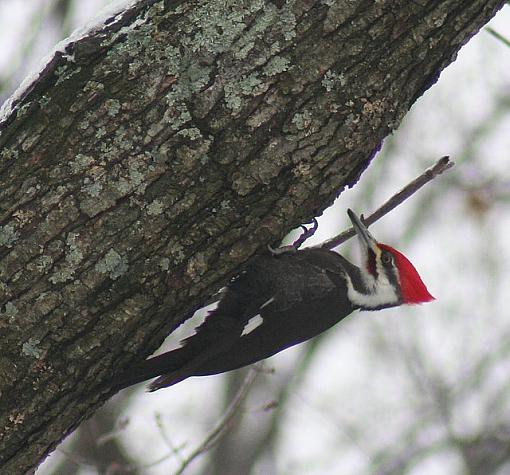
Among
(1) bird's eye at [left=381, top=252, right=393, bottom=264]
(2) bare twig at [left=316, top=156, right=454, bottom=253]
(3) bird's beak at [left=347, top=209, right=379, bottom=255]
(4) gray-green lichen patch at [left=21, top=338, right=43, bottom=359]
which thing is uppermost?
(3) bird's beak at [left=347, top=209, right=379, bottom=255]

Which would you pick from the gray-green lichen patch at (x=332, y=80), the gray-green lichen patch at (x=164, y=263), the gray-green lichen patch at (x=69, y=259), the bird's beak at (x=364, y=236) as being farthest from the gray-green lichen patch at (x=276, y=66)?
the bird's beak at (x=364, y=236)

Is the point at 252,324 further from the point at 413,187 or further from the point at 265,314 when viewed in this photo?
the point at 413,187

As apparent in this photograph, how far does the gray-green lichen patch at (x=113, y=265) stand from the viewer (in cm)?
241

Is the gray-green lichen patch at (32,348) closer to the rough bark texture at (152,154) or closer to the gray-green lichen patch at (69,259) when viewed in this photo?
the rough bark texture at (152,154)

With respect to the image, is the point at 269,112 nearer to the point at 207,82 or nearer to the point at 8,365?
the point at 207,82

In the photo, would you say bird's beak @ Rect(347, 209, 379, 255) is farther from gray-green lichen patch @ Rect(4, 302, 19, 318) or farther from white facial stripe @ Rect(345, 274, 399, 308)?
gray-green lichen patch @ Rect(4, 302, 19, 318)

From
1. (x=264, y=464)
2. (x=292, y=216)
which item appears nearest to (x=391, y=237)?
(x=264, y=464)

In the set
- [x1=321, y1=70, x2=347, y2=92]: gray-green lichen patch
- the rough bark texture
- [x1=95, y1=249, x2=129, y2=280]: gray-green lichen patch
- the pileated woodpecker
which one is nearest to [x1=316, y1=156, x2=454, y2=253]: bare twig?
the pileated woodpecker

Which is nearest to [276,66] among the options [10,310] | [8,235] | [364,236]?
[8,235]

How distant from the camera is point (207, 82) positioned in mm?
2455

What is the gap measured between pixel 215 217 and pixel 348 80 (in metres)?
0.54

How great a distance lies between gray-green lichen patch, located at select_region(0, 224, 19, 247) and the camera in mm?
2346

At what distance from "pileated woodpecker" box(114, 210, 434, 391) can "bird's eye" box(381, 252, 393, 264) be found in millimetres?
47

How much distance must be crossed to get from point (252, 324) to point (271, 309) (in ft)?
0.39
